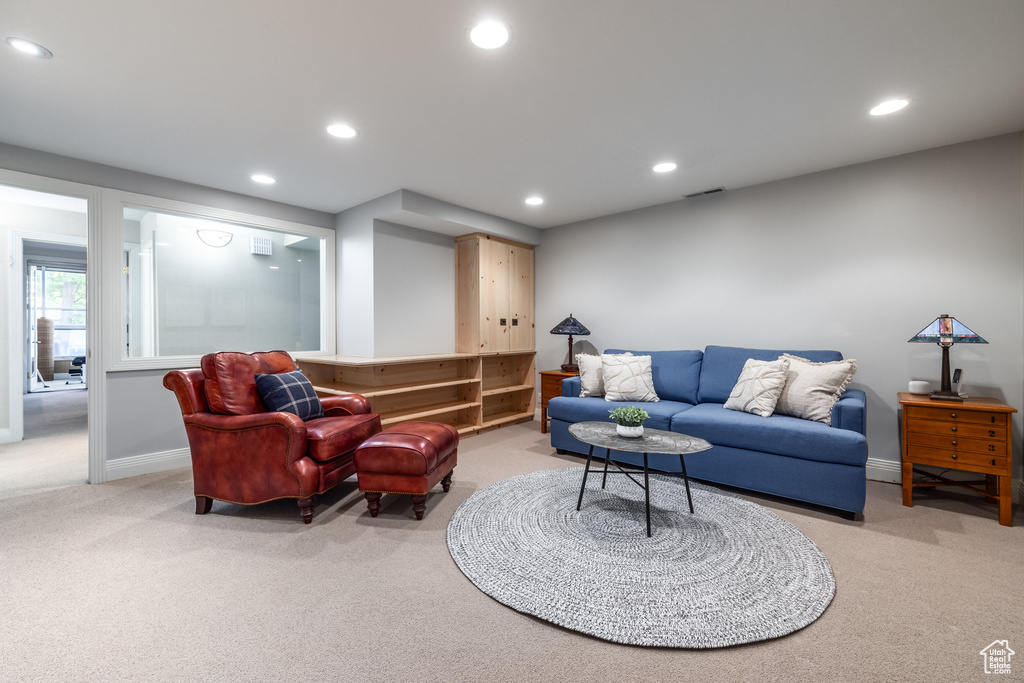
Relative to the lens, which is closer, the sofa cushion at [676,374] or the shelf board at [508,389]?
the sofa cushion at [676,374]

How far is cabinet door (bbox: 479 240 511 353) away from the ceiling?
1508 millimetres

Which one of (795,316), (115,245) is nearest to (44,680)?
(115,245)

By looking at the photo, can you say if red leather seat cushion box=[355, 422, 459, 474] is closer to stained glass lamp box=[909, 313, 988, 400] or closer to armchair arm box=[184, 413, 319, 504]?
armchair arm box=[184, 413, 319, 504]

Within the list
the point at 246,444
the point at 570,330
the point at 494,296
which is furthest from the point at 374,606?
the point at 494,296

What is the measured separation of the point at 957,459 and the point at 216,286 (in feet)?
19.4

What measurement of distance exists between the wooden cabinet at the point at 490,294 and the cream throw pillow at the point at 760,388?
262 centimetres

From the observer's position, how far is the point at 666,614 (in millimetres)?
1668

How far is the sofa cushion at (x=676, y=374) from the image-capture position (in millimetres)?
3852

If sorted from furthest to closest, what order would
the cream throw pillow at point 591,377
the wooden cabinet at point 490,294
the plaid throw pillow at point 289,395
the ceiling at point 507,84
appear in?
the wooden cabinet at point 490,294, the cream throw pillow at point 591,377, the plaid throw pillow at point 289,395, the ceiling at point 507,84

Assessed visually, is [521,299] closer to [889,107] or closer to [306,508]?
[306,508]

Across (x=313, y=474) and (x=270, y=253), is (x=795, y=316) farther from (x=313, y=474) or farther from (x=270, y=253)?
(x=270, y=253)

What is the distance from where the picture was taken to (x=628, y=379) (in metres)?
3.86

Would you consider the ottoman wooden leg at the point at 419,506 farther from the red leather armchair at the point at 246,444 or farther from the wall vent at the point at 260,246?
the wall vent at the point at 260,246

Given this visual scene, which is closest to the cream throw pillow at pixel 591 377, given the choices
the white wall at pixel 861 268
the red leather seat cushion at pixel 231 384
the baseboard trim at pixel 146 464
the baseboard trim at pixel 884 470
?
the white wall at pixel 861 268
